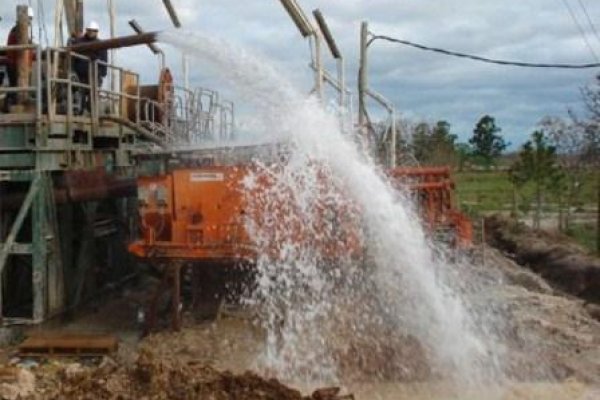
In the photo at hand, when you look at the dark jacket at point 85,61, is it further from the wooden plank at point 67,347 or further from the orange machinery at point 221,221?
the wooden plank at point 67,347

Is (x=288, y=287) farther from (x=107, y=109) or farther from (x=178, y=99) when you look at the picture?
(x=178, y=99)

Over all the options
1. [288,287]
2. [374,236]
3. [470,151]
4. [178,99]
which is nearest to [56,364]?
[288,287]

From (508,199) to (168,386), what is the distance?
31.6 meters

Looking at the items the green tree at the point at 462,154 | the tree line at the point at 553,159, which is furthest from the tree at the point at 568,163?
the green tree at the point at 462,154

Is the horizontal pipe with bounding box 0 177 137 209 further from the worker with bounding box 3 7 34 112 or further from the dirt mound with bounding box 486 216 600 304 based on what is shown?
the dirt mound with bounding box 486 216 600 304

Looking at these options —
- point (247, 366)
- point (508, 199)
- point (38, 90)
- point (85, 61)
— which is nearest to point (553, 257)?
point (85, 61)

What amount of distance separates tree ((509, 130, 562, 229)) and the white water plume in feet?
59.2

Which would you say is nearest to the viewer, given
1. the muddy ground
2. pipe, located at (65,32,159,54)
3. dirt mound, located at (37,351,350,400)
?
dirt mound, located at (37,351,350,400)

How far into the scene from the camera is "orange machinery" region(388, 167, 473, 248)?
11.2m

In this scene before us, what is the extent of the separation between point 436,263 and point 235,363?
278 centimetres

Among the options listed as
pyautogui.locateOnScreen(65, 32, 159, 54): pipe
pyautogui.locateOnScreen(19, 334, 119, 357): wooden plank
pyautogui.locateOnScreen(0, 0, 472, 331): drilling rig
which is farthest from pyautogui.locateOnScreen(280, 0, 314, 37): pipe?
pyautogui.locateOnScreen(19, 334, 119, 357): wooden plank

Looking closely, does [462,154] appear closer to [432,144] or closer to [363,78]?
[432,144]

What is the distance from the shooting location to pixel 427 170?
445 inches

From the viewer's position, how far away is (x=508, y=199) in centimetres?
3772
